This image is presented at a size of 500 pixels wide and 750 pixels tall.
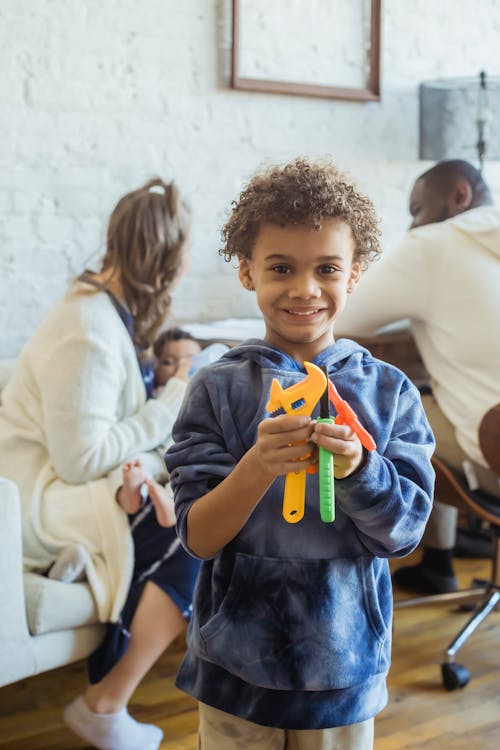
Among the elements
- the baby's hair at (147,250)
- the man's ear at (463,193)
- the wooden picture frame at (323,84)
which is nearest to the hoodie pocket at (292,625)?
the baby's hair at (147,250)

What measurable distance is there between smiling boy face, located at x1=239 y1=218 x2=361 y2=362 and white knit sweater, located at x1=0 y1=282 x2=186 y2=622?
3.35 ft

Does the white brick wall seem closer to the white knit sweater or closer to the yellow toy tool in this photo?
the white knit sweater

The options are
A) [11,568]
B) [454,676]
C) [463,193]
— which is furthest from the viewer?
[463,193]

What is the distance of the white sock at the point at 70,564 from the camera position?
81.4 inches

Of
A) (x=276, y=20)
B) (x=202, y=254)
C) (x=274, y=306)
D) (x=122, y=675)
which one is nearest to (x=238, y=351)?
(x=274, y=306)

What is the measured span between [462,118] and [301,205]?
8.52 feet

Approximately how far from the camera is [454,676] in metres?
2.43

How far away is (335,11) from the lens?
3.51m

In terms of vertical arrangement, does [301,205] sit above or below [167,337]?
above

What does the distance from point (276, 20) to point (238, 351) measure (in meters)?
2.48

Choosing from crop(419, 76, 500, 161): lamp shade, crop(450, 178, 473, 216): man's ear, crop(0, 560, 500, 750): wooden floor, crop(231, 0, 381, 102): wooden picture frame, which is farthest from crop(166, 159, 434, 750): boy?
crop(419, 76, 500, 161): lamp shade

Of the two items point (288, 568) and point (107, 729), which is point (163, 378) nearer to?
point (107, 729)

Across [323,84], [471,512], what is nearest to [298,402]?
[471,512]

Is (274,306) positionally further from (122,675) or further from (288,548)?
(122,675)
